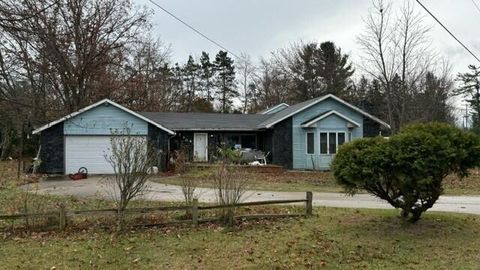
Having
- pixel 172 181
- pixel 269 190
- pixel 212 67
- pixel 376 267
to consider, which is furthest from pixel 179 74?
pixel 376 267

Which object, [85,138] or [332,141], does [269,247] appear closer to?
[85,138]

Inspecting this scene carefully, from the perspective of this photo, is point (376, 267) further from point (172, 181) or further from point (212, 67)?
point (212, 67)

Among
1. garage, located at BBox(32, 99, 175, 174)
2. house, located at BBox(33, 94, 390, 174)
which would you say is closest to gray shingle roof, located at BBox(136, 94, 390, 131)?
house, located at BBox(33, 94, 390, 174)

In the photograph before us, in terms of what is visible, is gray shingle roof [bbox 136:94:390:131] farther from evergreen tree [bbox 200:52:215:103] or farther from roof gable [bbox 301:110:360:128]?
evergreen tree [bbox 200:52:215:103]

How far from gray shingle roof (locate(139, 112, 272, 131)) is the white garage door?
14.5 feet

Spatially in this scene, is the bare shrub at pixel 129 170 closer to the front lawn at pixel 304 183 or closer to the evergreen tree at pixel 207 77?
the front lawn at pixel 304 183

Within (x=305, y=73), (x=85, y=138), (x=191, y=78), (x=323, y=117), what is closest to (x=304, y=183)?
(x=323, y=117)

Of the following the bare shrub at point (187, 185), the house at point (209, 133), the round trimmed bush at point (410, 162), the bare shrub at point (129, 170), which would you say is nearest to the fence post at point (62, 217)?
the bare shrub at point (129, 170)

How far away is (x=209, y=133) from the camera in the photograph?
29.9 metres

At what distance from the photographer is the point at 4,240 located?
28.3ft

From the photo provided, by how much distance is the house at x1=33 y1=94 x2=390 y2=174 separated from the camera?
25531 mm

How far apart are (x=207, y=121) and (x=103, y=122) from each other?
23.9 ft

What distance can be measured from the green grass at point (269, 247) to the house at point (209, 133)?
51.0 feet

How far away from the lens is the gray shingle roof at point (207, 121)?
29.4 m
